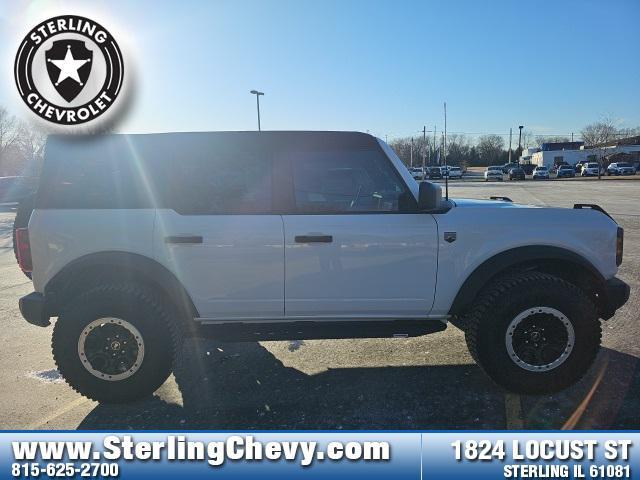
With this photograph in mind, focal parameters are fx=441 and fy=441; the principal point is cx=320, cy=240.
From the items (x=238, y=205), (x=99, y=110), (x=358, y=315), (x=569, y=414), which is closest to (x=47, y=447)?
(x=238, y=205)

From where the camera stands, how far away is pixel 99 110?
572 centimetres

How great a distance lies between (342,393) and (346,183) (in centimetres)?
155

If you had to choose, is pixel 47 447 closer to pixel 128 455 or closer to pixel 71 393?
pixel 128 455

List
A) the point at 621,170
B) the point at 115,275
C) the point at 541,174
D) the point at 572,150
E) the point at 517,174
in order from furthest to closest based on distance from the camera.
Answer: the point at 572,150
the point at 621,170
the point at 541,174
the point at 517,174
the point at 115,275

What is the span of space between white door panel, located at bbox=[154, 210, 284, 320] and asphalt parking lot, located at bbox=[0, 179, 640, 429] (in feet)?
2.61

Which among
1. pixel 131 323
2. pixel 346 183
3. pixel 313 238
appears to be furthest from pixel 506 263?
pixel 131 323

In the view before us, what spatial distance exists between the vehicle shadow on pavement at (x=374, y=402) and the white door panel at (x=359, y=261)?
26.3 inches

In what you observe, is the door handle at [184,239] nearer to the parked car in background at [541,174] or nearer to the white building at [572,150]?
the parked car in background at [541,174]

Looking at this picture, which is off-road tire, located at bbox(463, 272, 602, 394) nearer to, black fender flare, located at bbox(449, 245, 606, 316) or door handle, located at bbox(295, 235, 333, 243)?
black fender flare, located at bbox(449, 245, 606, 316)

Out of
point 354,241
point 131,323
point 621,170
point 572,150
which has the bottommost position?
point 131,323

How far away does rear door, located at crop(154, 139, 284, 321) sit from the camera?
10.1ft

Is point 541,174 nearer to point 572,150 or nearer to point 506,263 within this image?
point 572,150

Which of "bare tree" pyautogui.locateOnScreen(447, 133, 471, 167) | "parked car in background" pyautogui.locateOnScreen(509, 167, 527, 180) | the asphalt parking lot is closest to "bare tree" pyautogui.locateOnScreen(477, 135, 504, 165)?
"bare tree" pyautogui.locateOnScreen(447, 133, 471, 167)

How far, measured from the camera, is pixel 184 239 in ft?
10.1
